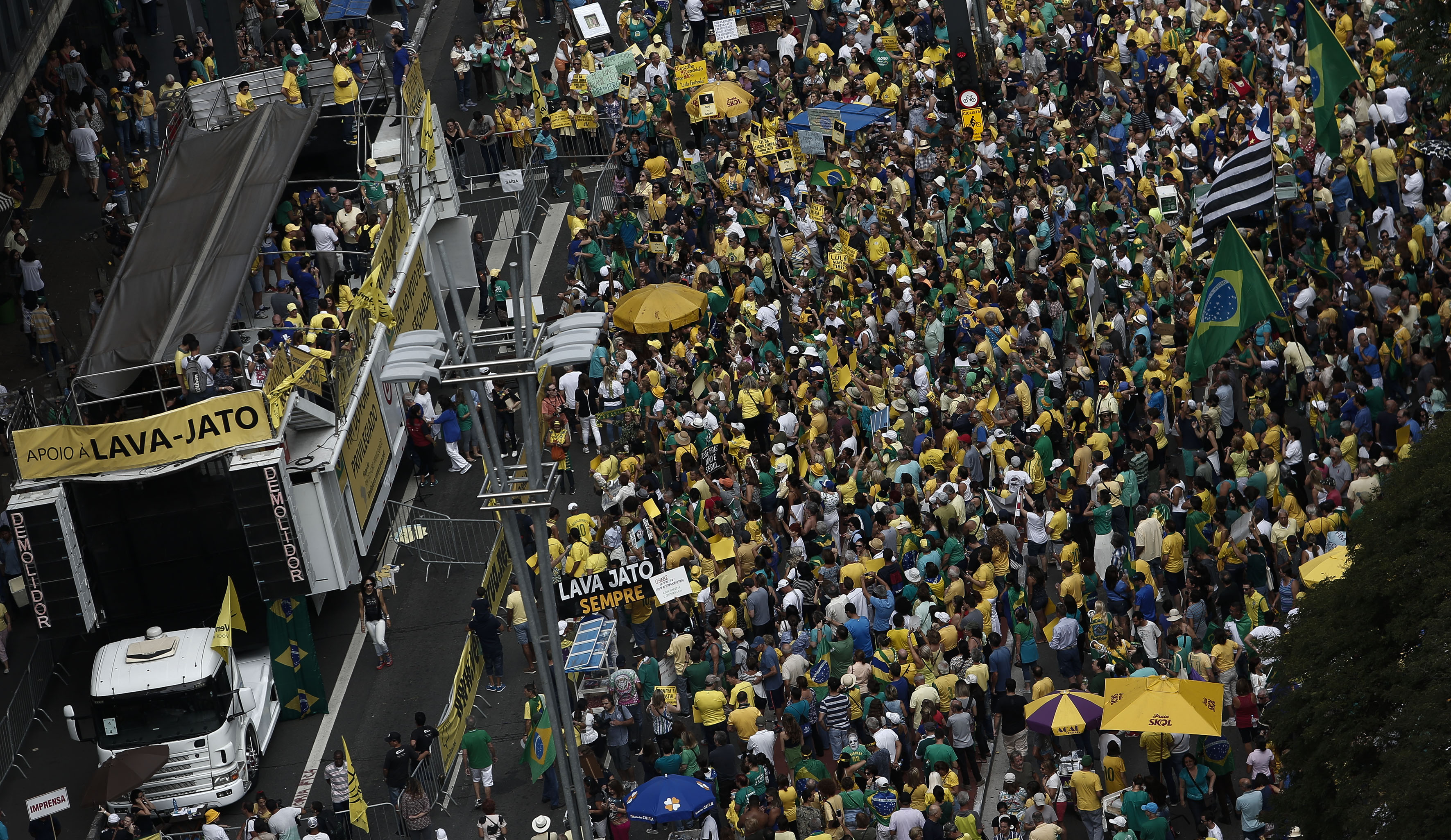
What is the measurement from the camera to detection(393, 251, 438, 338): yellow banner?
33.8m

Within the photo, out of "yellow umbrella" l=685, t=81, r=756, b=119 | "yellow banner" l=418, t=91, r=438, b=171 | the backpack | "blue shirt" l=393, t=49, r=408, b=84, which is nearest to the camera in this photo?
the backpack

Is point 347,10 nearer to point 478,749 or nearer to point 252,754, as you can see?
point 252,754

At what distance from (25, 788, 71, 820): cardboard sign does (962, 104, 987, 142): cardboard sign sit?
20.0 m

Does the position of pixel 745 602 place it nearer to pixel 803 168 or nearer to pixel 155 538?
pixel 155 538

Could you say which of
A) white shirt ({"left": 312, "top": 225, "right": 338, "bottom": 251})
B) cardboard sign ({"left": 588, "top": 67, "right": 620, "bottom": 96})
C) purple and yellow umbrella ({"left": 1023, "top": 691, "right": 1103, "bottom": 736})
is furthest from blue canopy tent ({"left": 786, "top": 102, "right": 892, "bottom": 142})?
purple and yellow umbrella ({"left": 1023, "top": 691, "right": 1103, "bottom": 736})

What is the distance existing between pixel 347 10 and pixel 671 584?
2097 centimetres

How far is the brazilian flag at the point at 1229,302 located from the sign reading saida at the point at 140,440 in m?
13.0

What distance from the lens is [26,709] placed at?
29906mm

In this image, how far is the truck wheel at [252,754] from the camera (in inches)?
1091

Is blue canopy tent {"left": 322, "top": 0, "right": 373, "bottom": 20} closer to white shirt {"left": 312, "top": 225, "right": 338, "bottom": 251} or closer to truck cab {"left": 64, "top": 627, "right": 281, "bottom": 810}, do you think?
white shirt {"left": 312, "top": 225, "right": 338, "bottom": 251}

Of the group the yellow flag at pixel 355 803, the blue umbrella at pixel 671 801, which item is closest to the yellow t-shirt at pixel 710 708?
the blue umbrella at pixel 671 801

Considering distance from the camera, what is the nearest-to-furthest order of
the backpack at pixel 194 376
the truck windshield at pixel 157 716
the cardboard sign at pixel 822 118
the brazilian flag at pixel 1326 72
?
the truck windshield at pixel 157 716, the backpack at pixel 194 376, the brazilian flag at pixel 1326 72, the cardboard sign at pixel 822 118

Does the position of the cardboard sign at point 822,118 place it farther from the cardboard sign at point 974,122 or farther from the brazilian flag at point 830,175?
the cardboard sign at point 974,122

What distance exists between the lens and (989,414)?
2945 cm
